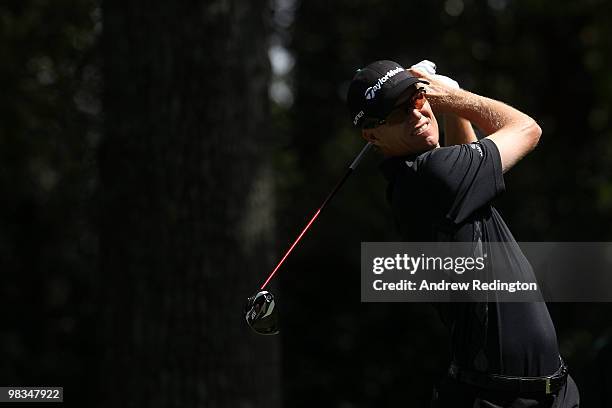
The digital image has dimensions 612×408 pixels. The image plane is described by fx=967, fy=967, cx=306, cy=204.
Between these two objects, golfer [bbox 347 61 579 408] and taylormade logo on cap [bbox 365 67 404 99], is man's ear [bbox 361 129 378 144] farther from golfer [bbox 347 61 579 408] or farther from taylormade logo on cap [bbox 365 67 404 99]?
taylormade logo on cap [bbox 365 67 404 99]

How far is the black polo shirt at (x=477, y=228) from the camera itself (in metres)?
3.12

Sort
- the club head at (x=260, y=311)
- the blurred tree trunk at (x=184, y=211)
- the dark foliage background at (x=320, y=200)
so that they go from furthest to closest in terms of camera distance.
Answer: the dark foliage background at (x=320, y=200), the blurred tree trunk at (x=184, y=211), the club head at (x=260, y=311)

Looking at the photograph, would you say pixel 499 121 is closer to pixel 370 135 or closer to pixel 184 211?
pixel 370 135

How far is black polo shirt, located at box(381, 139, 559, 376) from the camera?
3115 millimetres

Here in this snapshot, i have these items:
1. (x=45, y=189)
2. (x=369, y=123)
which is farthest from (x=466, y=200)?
(x=45, y=189)

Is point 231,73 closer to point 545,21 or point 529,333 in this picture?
point 529,333

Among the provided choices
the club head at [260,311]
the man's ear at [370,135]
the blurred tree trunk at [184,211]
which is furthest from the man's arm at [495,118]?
the blurred tree trunk at [184,211]

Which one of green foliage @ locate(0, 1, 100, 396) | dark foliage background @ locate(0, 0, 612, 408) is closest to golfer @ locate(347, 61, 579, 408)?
dark foliage background @ locate(0, 0, 612, 408)

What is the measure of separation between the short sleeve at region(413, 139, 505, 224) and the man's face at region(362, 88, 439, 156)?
0.38 feet

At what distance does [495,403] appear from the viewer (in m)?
3.16

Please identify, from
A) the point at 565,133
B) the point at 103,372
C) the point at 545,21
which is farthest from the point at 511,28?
the point at 103,372

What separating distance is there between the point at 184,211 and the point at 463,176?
8.56 feet

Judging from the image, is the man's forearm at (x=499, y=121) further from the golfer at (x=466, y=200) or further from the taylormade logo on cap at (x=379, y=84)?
the taylormade logo on cap at (x=379, y=84)

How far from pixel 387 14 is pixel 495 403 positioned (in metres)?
10.1
